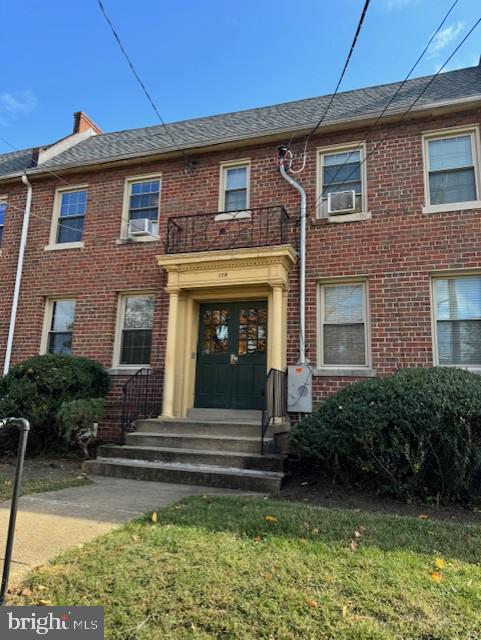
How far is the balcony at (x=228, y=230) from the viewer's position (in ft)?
29.2

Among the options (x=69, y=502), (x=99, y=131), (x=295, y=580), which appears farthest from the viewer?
(x=99, y=131)

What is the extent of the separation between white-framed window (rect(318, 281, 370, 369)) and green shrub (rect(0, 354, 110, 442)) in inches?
176

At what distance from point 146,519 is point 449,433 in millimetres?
3545

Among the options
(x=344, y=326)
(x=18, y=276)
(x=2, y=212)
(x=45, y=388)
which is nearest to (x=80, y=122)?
(x=2, y=212)

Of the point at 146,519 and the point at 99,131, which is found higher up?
the point at 99,131

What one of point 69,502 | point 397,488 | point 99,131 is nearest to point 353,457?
point 397,488

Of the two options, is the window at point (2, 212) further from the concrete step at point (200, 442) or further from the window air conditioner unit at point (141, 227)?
the concrete step at point (200, 442)

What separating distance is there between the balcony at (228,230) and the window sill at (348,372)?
2.59 metres

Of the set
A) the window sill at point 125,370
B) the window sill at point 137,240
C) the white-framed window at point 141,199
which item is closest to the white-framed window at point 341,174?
the window sill at point 137,240

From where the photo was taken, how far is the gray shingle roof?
884 cm

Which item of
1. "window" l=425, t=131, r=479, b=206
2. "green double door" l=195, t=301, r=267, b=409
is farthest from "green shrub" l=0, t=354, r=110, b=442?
"window" l=425, t=131, r=479, b=206

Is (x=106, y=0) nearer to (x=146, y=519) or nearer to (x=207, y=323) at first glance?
(x=207, y=323)

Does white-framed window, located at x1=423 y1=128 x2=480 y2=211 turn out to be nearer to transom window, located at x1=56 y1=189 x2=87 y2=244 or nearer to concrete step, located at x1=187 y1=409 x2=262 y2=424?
concrete step, located at x1=187 y1=409 x2=262 y2=424

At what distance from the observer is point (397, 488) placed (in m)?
5.44
